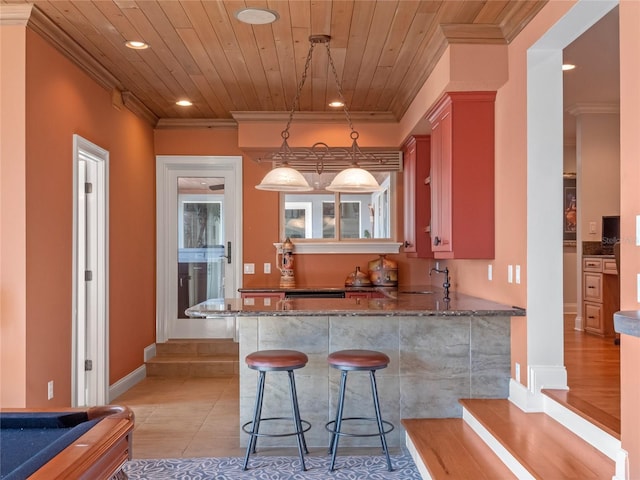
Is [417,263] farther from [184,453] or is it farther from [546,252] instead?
[184,453]

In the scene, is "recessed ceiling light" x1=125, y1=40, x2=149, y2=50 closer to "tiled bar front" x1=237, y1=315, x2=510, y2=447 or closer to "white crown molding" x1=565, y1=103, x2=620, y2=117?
"tiled bar front" x1=237, y1=315, x2=510, y2=447

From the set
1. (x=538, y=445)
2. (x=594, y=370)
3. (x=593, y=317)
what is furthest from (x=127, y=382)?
(x=593, y=317)

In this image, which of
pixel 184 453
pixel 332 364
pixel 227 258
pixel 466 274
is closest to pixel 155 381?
pixel 227 258

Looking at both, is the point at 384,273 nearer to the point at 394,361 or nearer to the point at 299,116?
the point at 299,116

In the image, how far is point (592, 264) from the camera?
5.98m

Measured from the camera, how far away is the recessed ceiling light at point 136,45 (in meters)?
3.76

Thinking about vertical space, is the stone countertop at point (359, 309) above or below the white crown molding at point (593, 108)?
below

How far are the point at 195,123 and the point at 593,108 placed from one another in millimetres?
4711

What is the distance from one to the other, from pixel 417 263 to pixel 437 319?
2.59 m

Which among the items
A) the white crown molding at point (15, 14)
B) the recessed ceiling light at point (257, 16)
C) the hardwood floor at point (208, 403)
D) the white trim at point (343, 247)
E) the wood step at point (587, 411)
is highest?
the recessed ceiling light at point (257, 16)

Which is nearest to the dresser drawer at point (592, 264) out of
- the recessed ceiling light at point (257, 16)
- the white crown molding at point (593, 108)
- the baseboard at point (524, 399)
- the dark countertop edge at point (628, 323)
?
the white crown molding at point (593, 108)

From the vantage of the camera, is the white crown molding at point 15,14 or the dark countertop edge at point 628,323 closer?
the dark countertop edge at point 628,323

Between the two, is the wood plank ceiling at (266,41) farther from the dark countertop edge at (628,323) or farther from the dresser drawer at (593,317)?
the dresser drawer at (593,317)

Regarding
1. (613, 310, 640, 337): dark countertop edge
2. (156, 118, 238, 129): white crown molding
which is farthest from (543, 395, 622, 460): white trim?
(156, 118, 238, 129): white crown molding
